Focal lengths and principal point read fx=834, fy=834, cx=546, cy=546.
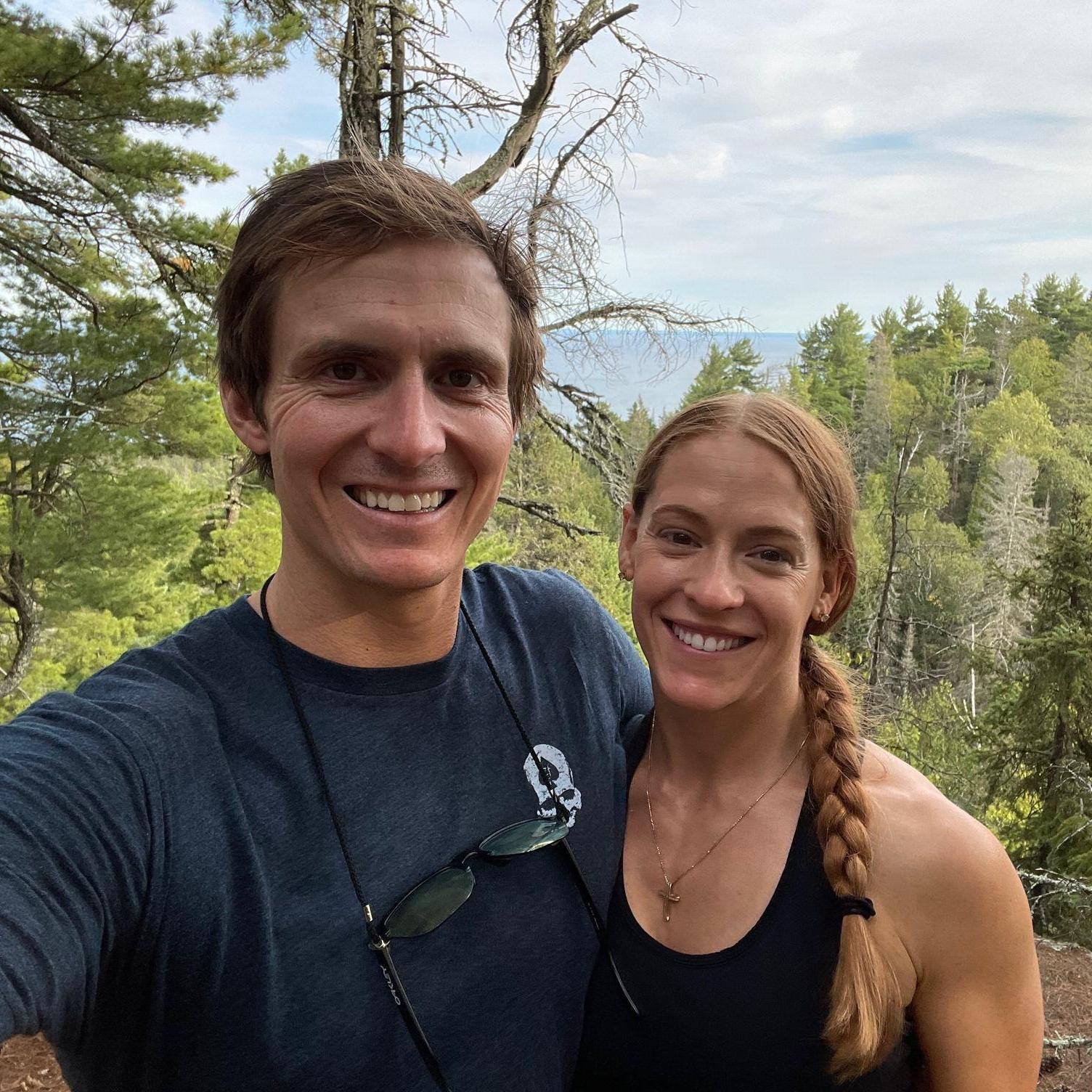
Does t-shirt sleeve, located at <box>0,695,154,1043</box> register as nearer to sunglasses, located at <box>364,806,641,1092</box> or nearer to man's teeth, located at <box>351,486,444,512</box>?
sunglasses, located at <box>364,806,641,1092</box>

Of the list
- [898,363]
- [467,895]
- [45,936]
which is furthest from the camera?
[898,363]

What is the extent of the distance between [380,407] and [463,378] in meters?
0.18

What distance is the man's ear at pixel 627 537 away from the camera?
6.86 ft

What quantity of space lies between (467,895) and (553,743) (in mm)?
384

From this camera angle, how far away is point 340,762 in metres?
1.42

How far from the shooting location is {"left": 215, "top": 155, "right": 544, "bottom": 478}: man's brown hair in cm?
152

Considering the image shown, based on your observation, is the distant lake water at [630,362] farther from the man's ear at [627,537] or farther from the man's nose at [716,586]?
the man's nose at [716,586]

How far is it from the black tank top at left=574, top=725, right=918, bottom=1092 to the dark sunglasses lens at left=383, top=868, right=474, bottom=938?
1.57 ft

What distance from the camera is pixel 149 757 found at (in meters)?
1.23

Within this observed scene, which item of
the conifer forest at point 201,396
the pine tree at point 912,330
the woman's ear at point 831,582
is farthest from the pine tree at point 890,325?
the woman's ear at point 831,582

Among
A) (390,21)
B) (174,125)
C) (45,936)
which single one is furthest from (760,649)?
(174,125)

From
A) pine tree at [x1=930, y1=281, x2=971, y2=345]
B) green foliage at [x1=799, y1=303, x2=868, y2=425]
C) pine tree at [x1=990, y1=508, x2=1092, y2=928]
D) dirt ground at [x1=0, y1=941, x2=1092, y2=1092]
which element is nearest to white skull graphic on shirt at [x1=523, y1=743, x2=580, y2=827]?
dirt ground at [x1=0, y1=941, x2=1092, y2=1092]

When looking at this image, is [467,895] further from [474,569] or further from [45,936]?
[474,569]

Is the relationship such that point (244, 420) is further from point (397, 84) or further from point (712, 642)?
point (397, 84)
